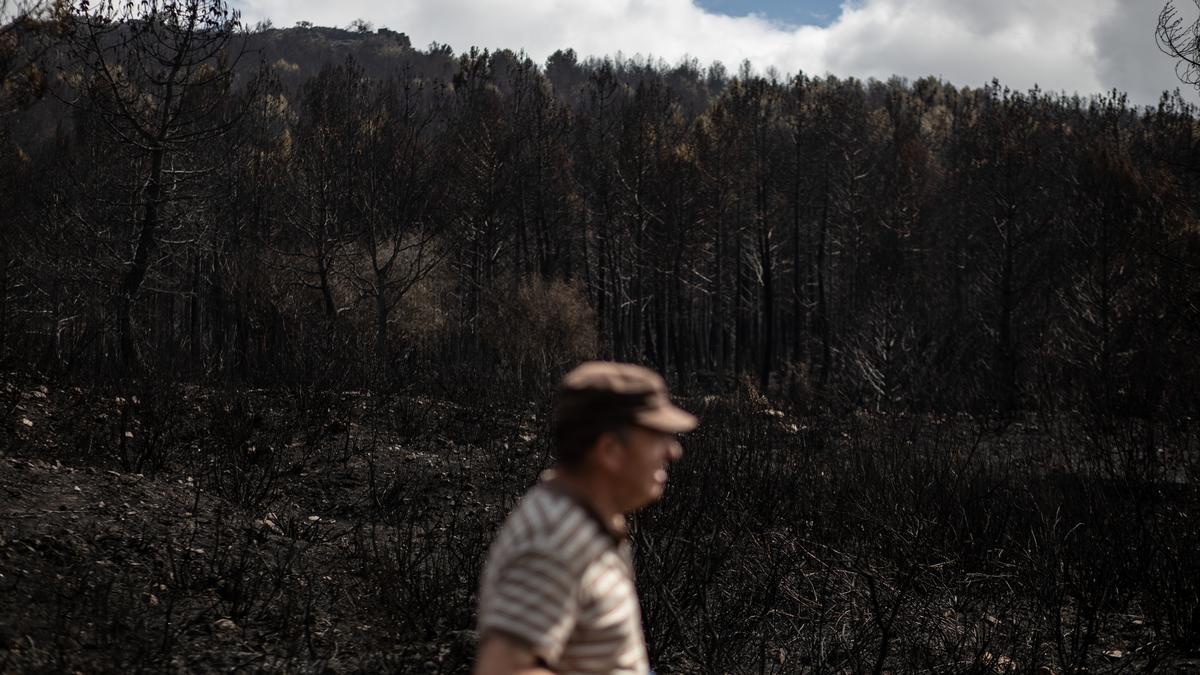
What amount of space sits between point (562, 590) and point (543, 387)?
669 inches

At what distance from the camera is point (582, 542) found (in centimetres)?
181

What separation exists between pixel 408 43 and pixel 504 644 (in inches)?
7044

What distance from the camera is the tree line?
16469 mm

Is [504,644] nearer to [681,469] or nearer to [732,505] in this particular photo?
[732,505]

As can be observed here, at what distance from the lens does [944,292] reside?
134 feet

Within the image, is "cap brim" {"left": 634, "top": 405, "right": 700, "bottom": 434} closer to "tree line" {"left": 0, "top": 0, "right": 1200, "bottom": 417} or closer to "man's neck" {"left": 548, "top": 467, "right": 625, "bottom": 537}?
"man's neck" {"left": 548, "top": 467, "right": 625, "bottom": 537}

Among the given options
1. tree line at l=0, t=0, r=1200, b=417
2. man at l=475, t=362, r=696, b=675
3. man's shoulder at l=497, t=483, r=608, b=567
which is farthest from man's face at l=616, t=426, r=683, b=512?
tree line at l=0, t=0, r=1200, b=417

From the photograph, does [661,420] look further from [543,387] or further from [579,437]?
[543,387]

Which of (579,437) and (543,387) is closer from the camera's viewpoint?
(579,437)

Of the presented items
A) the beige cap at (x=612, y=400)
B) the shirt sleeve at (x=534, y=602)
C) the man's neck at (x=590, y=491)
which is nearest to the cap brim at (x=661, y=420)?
the beige cap at (x=612, y=400)

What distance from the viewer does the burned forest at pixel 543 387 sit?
6.16 metres

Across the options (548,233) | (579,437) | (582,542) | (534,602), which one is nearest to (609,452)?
(579,437)

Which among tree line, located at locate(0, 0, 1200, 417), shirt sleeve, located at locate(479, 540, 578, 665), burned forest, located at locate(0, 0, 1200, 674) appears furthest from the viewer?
tree line, located at locate(0, 0, 1200, 417)

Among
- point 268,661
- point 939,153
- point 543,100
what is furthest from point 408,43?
point 268,661
